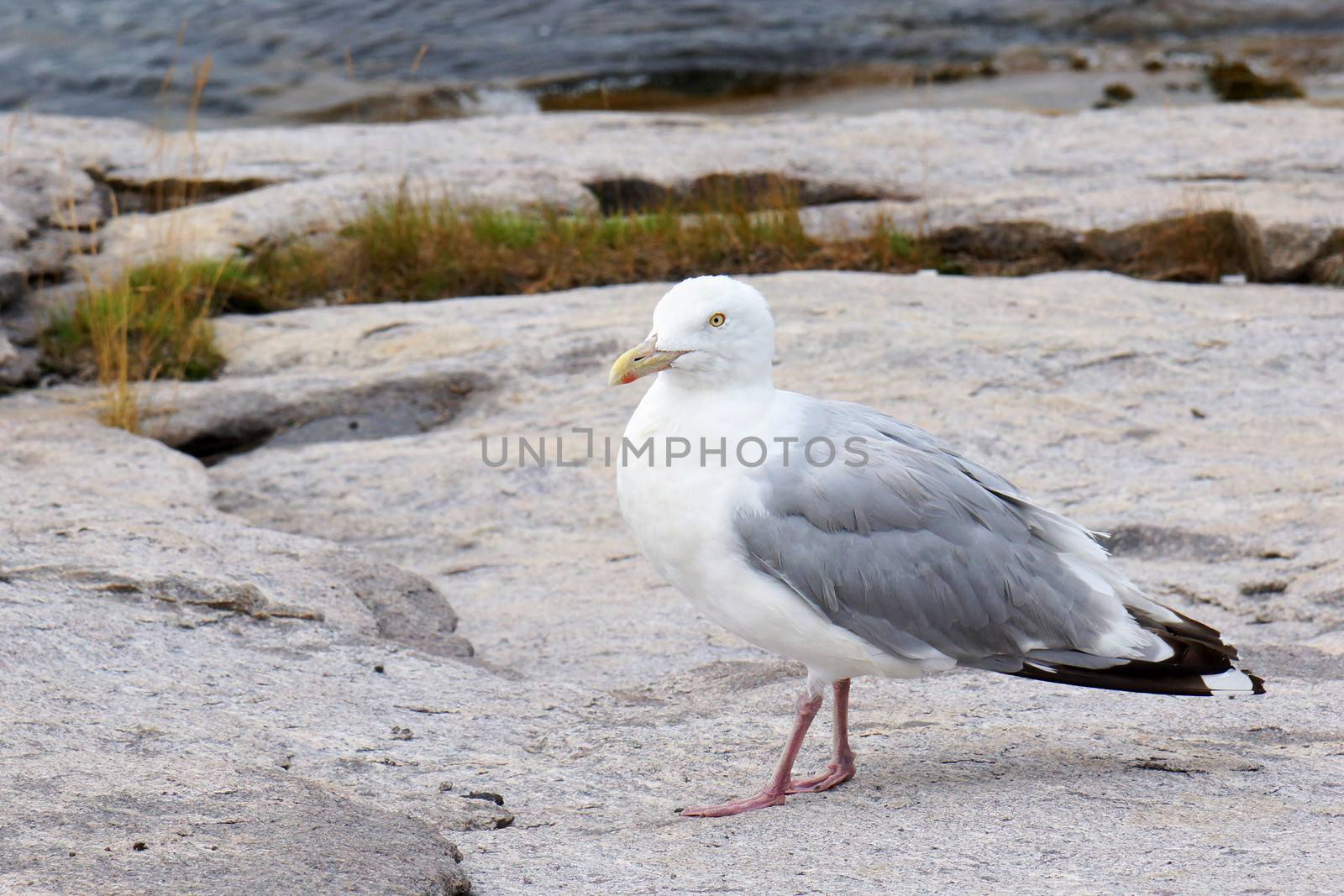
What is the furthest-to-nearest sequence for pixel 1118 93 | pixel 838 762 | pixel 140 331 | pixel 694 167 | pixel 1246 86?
pixel 1118 93
pixel 1246 86
pixel 694 167
pixel 140 331
pixel 838 762

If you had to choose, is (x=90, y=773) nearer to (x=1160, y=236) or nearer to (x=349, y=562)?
(x=349, y=562)

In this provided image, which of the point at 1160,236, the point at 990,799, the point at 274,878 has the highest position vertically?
the point at 1160,236

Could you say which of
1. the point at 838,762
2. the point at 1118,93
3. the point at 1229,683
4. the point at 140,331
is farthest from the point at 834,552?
the point at 1118,93

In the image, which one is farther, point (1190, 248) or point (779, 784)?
point (1190, 248)

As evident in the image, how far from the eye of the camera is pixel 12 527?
4.55m

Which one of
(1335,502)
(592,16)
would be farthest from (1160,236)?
(592,16)

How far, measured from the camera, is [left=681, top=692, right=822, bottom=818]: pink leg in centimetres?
338

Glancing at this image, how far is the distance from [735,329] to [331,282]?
5.18m

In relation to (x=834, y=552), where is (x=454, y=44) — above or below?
above

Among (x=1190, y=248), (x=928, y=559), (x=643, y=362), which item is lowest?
(x=928, y=559)

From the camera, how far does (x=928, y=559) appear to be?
360cm

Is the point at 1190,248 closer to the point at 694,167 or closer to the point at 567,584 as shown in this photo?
the point at 694,167

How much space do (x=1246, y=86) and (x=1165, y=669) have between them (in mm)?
14891

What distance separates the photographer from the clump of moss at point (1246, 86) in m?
16.2
